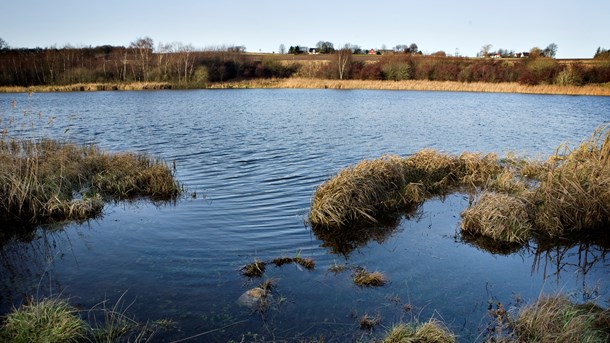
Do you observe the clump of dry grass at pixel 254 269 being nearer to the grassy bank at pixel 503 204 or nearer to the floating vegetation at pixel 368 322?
the grassy bank at pixel 503 204

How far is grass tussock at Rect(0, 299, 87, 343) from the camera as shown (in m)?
5.33

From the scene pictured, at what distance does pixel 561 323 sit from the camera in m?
5.79

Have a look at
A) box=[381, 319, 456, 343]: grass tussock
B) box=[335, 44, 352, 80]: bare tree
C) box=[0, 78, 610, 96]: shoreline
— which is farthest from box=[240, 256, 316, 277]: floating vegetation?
box=[335, 44, 352, 80]: bare tree

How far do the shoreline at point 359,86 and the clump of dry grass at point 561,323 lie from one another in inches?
2039

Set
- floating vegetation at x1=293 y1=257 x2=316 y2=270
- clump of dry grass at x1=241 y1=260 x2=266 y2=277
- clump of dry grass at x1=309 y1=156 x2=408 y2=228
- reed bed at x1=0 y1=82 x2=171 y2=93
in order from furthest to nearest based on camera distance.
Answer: reed bed at x1=0 y1=82 x2=171 y2=93 → clump of dry grass at x1=309 y1=156 x2=408 y2=228 → floating vegetation at x1=293 y1=257 x2=316 y2=270 → clump of dry grass at x1=241 y1=260 x2=266 y2=277

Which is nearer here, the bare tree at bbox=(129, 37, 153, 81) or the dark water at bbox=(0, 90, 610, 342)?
the dark water at bbox=(0, 90, 610, 342)

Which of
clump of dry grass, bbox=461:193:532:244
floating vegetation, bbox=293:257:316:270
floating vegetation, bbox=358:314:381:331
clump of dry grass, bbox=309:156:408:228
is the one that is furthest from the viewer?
clump of dry grass, bbox=309:156:408:228

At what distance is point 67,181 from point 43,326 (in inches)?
285

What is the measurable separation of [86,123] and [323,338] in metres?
25.7

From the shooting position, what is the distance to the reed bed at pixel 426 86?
4947 centimetres

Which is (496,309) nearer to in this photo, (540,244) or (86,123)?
(540,244)

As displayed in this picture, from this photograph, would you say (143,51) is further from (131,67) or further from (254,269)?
(254,269)

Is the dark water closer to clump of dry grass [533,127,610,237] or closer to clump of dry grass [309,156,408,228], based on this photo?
clump of dry grass [309,156,408,228]

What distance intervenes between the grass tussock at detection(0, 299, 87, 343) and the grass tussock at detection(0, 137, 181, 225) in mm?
5275
